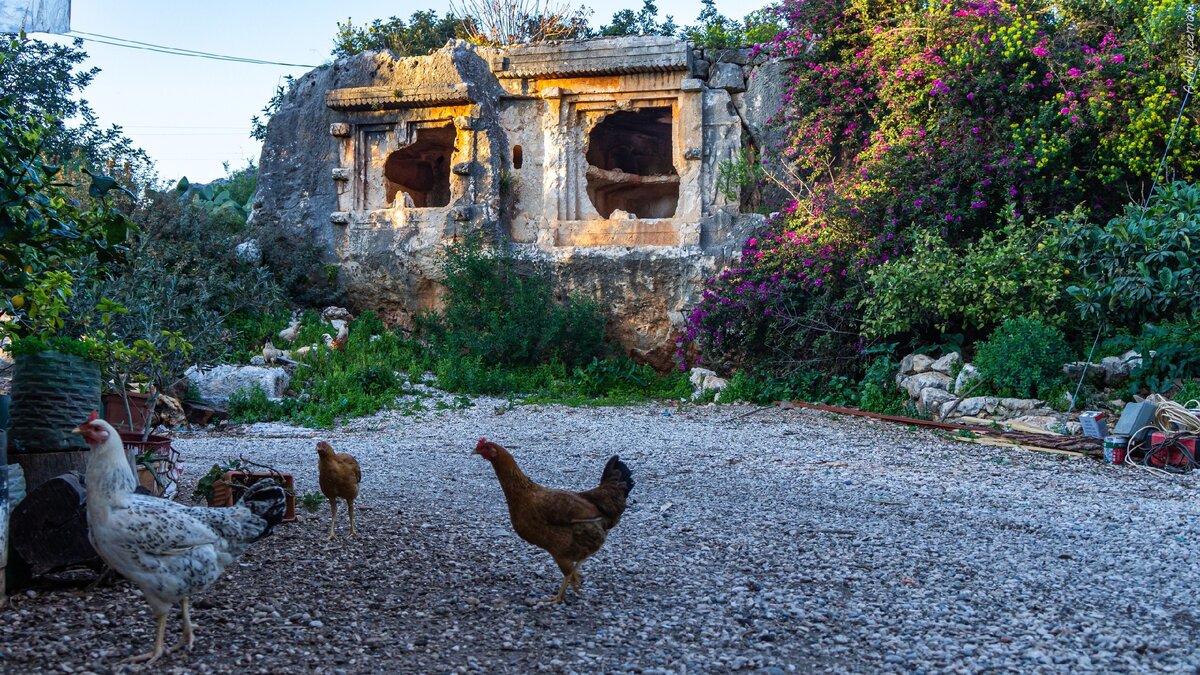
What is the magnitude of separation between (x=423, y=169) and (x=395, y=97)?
8.40ft

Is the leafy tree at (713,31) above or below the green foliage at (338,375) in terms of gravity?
above

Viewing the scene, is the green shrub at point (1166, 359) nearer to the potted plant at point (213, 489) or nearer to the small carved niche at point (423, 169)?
the potted plant at point (213, 489)

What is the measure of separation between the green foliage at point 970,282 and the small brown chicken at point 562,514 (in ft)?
26.3

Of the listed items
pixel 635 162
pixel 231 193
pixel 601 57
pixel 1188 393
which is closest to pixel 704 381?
pixel 601 57

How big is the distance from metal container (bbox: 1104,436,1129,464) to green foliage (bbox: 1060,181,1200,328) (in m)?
2.29

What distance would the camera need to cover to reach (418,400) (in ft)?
42.1

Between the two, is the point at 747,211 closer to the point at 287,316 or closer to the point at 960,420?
Answer: the point at 960,420

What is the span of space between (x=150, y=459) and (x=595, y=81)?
42.4ft

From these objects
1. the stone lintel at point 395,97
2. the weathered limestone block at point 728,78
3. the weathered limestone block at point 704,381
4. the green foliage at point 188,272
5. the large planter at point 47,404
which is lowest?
the weathered limestone block at point 704,381

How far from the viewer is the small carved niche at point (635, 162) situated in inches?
758

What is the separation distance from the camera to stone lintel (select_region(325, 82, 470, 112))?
54.5 ft

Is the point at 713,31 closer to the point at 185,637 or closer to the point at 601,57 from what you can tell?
the point at 601,57

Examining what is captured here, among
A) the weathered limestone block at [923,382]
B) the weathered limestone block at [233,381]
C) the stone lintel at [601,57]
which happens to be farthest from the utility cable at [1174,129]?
the weathered limestone block at [233,381]

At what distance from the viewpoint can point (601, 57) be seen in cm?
1655
